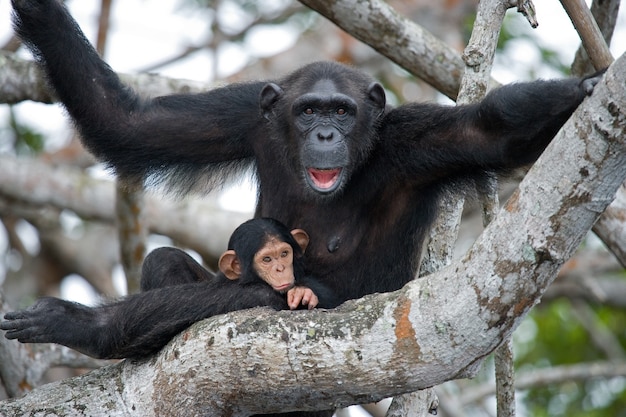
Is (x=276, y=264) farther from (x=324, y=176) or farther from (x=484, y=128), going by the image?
(x=484, y=128)

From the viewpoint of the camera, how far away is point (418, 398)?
20.3ft

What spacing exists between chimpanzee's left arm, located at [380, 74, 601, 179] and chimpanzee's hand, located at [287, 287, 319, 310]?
3.66ft

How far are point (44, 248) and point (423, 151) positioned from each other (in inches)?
399

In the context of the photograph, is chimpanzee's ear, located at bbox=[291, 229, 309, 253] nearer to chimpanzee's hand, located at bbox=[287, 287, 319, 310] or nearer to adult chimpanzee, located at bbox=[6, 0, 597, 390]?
adult chimpanzee, located at bbox=[6, 0, 597, 390]

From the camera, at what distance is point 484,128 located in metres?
5.81

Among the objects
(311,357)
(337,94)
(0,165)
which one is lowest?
(311,357)

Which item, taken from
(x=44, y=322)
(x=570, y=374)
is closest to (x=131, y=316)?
(x=44, y=322)

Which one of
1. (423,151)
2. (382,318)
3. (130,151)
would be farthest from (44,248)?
(382,318)

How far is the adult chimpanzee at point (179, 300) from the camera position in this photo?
5.88 metres

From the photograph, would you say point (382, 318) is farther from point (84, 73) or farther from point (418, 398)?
point (84, 73)

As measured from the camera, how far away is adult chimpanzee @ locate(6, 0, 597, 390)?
6.03 m

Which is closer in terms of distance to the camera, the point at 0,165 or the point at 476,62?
the point at 476,62

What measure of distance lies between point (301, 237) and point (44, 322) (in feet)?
6.37

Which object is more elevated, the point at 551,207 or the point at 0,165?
the point at 0,165
